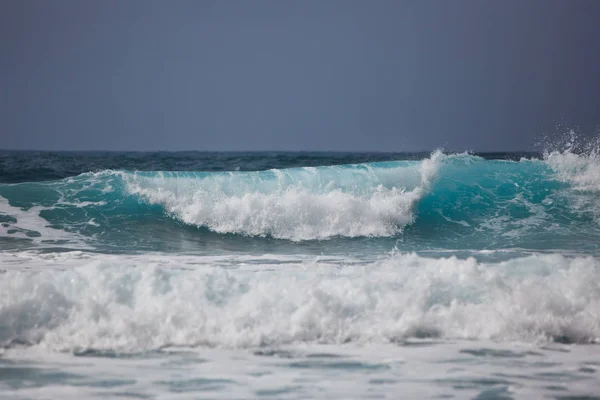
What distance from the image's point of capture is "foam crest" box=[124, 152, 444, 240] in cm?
867

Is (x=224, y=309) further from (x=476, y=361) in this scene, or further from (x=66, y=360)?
(x=476, y=361)

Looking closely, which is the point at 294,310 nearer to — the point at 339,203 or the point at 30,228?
the point at 339,203

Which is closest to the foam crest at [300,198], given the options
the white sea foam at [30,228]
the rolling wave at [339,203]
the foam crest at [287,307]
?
the rolling wave at [339,203]

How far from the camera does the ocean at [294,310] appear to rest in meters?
3.62

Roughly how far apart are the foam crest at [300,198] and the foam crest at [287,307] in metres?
3.41

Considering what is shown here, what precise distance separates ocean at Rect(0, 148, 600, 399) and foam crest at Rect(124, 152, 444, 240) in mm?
64

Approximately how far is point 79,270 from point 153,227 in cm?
370

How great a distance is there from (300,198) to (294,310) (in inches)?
181

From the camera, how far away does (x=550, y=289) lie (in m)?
4.78

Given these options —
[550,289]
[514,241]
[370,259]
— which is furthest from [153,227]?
[550,289]

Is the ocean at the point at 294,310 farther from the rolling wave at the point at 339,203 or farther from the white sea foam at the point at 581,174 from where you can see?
the white sea foam at the point at 581,174

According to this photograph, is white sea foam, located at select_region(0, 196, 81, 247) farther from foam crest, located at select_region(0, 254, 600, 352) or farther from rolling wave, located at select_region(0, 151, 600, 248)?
foam crest, located at select_region(0, 254, 600, 352)

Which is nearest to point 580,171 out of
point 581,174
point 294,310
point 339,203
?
point 581,174

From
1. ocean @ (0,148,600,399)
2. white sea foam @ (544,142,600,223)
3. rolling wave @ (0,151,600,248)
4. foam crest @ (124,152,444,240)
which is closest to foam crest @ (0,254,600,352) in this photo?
ocean @ (0,148,600,399)
